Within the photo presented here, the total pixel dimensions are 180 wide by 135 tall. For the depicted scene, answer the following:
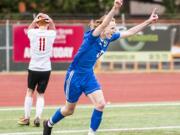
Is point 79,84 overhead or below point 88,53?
below

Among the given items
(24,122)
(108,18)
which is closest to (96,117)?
(108,18)

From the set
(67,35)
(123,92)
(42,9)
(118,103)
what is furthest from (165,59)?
(42,9)

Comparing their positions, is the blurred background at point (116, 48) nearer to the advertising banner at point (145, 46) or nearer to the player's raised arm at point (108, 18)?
the advertising banner at point (145, 46)

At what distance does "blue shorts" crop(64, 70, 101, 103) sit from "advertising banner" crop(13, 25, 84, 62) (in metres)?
16.7

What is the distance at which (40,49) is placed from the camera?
12.6 metres

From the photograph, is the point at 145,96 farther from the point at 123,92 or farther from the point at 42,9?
the point at 42,9

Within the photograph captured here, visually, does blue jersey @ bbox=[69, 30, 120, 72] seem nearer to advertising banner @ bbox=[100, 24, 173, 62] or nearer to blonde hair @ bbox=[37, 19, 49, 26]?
blonde hair @ bbox=[37, 19, 49, 26]

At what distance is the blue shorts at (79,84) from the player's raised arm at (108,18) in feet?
2.39

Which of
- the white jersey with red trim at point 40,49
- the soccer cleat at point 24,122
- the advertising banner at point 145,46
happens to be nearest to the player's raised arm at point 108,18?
the white jersey with red trim at point 40,49

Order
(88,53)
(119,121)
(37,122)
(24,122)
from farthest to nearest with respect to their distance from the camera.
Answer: (119,121), (24,122), (37,122), (88,53)

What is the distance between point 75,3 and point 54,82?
1930 cm

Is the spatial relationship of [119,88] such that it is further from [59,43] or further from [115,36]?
[115,36]

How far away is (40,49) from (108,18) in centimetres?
283

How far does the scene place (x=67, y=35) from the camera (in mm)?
28250
